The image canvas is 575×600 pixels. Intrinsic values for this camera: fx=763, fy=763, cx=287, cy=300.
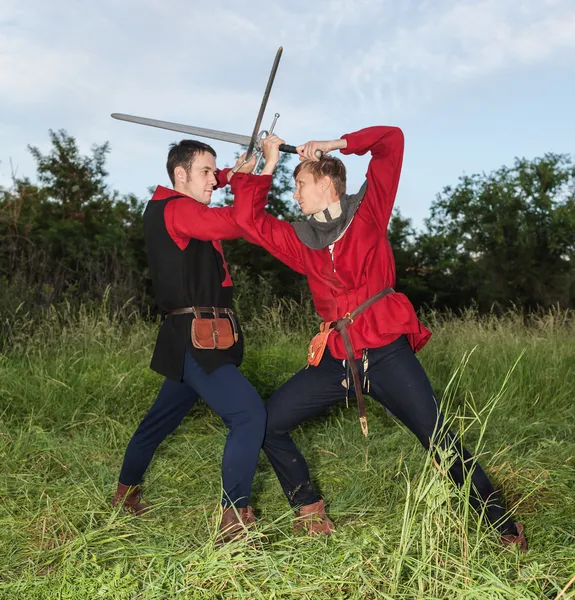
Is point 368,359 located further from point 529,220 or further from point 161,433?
point 529,220

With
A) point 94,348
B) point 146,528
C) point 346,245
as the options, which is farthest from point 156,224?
point 94,348

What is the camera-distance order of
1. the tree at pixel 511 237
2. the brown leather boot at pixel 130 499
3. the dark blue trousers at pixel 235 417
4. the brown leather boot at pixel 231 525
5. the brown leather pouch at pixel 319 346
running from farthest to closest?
1. the tree at pixel 511 237
2. the brown leather boot at pixel 130 499
3. the brown leather pouch at pixel 319 346
4. the dark blue trousers at pixel 235 417
5. the brown leather boot at pixel 231 525

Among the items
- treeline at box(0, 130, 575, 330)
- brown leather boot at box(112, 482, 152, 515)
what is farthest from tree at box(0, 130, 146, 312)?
brown leather boot at box(112, 482, 152, 515)

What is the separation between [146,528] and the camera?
12.2ft

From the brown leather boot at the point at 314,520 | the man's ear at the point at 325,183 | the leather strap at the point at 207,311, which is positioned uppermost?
the man's ear at the point at 325,183

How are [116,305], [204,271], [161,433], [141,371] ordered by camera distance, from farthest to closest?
[116,305], [141,371], [161,433], [204,271]

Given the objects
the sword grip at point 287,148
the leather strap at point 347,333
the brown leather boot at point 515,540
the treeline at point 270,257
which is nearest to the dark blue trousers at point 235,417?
the leather strap at point 347,333

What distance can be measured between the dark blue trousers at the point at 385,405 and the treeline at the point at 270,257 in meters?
5.52

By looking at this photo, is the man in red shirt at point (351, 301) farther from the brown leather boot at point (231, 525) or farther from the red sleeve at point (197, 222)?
the brown leather boot at point (231, 525)

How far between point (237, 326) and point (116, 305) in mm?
8465

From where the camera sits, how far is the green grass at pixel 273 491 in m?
2.92

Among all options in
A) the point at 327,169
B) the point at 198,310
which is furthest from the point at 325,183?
the point at 198,310

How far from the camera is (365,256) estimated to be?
3.46 m

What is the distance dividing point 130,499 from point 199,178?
178 centimetres
